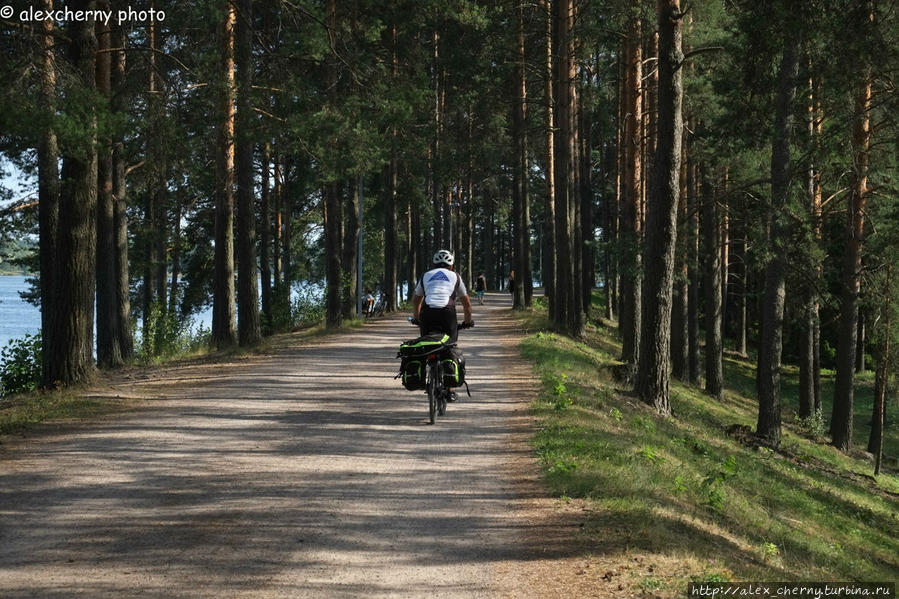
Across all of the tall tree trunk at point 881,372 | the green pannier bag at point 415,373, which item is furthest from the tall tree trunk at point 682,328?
the green pannier bag at point 415,373

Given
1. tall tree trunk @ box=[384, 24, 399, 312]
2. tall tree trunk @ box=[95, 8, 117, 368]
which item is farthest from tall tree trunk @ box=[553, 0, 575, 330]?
tall tree trunk @ box=[95, 8, 117, 368]

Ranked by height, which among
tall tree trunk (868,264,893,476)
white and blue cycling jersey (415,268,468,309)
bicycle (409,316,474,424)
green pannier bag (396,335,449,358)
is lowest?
tall tree trunk (868,264,893,476)

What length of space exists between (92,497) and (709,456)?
363 inches

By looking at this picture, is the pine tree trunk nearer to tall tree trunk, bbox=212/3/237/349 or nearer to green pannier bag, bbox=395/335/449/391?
tall tree trunk, bbox=212/3/237/349

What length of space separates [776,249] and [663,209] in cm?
618

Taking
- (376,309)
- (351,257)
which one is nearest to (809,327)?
(351,257)

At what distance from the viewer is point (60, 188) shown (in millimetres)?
14375

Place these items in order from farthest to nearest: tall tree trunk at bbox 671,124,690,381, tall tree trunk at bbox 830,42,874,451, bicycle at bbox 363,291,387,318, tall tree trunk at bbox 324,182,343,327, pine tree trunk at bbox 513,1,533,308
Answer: bicycle at bbox 363,291,387,318
pine tree trunk at bbox 513,1,533,308
tall tree trunk at bbox 324,182,343,327
tall tree trunk at bbox 671,124,690,381
tall tree trunk at bbox 830,42,874,451

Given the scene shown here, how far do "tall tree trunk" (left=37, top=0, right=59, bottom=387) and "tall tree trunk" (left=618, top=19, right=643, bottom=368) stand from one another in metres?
13.0

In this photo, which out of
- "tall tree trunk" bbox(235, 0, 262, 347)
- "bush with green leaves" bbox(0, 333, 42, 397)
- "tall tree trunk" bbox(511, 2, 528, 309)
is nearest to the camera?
"bush with green leaves" bbox(0, 333, 42, 397)

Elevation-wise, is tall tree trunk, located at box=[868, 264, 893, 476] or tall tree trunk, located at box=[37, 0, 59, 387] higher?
tall tree trunk, located at box=[37, 0, 59, 387]

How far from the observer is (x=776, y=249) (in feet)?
68.1

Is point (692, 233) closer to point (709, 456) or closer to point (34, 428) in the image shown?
point (709, 456)

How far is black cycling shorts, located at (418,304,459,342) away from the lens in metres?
12.2
